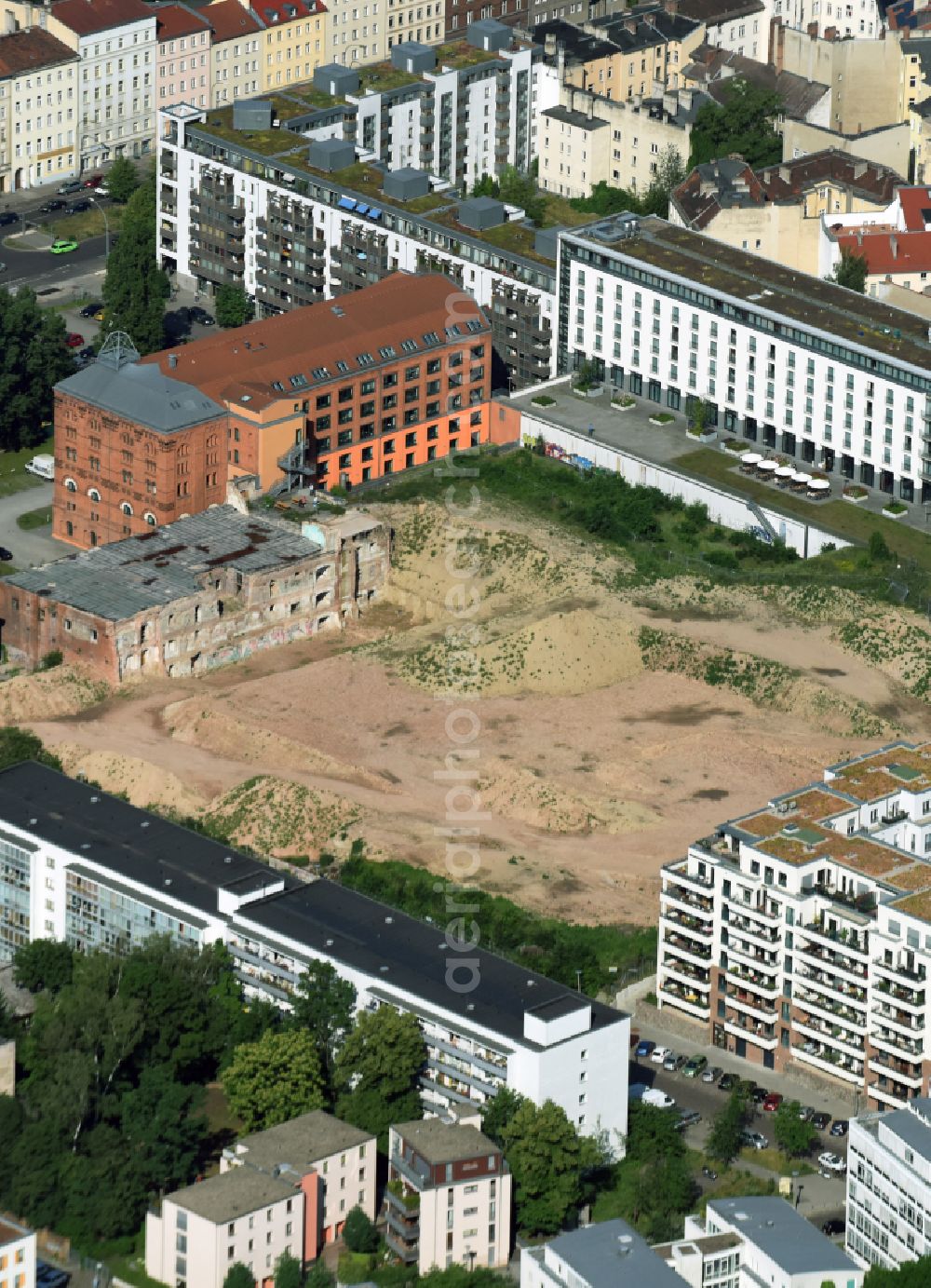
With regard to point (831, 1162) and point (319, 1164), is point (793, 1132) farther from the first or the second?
point (319, 1164)

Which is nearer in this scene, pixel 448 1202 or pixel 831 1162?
pixel 448 1202

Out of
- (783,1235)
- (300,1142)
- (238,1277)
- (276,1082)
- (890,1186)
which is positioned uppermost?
(890,1186)

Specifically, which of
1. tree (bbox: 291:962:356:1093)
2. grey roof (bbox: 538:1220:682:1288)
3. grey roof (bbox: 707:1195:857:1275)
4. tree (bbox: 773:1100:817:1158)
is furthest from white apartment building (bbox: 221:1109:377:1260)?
tree (bbox: 773:1100:817:1158)

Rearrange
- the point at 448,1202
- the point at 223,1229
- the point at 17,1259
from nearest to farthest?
the point at 17,1259
the point at 223,1229
the point at 448,1202

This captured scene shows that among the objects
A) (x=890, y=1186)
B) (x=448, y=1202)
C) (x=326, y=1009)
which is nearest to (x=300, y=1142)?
(x=448, y=1202)

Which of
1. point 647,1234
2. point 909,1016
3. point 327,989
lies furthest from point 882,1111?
point 327,989

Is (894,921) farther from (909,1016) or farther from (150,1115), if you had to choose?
(150,1115)
